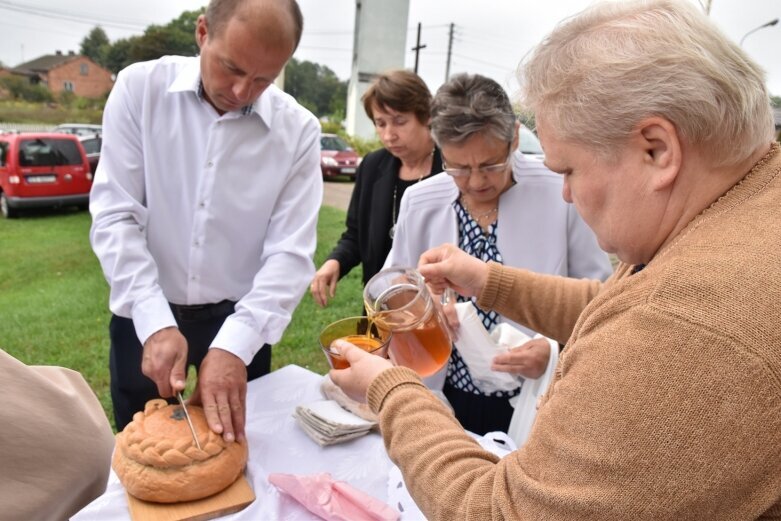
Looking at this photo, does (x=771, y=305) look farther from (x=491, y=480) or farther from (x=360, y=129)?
(x=360, y=129)

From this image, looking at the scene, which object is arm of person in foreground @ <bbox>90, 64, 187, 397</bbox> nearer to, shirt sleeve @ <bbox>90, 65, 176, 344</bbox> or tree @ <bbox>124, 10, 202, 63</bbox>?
shirt sleeve @ <bbox>90, 65, 176, 344</bbox>

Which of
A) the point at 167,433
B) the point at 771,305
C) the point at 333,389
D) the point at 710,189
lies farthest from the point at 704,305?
the point at 333,389

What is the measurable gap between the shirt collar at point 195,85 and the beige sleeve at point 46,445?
1.46m

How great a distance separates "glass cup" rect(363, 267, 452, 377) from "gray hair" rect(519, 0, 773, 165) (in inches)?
24.5

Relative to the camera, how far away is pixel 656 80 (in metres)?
0.82

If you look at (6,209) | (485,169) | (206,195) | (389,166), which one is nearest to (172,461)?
(206,195)

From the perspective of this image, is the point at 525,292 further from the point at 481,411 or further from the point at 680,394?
the point at 680,394

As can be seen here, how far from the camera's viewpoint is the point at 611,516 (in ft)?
2.51

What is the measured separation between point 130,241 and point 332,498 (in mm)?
1130

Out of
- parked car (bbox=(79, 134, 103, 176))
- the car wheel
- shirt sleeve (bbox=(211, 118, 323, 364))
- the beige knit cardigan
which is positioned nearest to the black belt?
shirt sleeve (bbox=(211, 118, 323, 364))

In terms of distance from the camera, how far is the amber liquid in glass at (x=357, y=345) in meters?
1.30

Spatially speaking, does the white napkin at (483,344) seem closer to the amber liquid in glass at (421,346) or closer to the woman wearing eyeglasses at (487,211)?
the woman wearing eyeglasses at (487,211)

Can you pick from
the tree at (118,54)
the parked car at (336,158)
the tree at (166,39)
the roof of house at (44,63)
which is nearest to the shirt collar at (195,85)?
the parked car at (336,158)

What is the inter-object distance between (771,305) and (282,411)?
5.09ft
